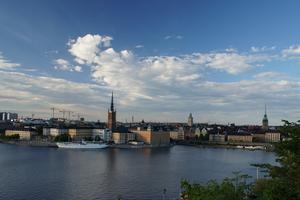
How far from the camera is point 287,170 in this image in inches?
231

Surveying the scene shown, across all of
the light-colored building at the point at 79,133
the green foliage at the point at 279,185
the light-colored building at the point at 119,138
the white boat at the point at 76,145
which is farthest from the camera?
the light-colored building at the point at 79,133

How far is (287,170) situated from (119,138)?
40.7m

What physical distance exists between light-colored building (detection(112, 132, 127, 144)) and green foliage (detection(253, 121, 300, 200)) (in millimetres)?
39773

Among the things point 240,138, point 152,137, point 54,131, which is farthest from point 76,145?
point 240,138

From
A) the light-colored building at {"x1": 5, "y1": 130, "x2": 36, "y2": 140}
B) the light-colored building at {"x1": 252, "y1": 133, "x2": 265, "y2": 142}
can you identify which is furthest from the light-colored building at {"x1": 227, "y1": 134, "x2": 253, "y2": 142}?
the light-colored building at {"x1": 5, "y1": 130, "x2": 36, "y2": 140}

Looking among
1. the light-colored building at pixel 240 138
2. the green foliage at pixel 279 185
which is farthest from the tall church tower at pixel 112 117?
the green foliage at pixel 279 185

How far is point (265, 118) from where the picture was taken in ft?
238

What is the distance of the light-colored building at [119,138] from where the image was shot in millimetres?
45719

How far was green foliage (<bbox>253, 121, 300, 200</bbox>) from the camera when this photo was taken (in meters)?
5.14

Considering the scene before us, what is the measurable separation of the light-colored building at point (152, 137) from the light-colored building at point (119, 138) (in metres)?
2.03

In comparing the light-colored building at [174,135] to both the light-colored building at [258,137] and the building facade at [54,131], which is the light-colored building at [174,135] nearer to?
the light-colored building at [258,137]

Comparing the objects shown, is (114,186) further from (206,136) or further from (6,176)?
(206,136)

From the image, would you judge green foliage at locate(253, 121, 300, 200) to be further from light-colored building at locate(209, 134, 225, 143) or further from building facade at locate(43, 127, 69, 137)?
light-colored building at locate(209, 134, 225, 143)

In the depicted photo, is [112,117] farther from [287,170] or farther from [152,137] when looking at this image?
[287,170]
